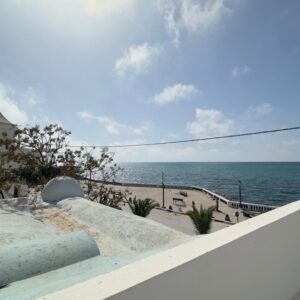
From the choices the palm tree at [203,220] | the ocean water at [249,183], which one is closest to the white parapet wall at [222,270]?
the palm tree at [203,220]

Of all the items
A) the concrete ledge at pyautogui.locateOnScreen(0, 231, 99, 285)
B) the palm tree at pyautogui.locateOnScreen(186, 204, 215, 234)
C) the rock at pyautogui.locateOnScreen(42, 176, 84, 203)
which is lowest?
the palm tree at pyautogui.locateOnScreen(186, 204, 215, 234)

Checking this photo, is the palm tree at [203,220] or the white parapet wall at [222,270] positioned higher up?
the white parapet wall at [222,270]

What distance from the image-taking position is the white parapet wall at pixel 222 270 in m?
1.20

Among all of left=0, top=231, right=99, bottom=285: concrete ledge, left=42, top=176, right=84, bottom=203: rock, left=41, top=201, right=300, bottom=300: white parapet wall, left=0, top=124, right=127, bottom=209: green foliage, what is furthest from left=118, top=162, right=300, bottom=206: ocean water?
left=41, top=201, right=300, bottom=300: white parapet wall

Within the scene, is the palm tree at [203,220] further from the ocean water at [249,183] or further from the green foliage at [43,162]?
the ocean water at [249,183]

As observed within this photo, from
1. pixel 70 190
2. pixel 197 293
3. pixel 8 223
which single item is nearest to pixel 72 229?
pixel 8 223

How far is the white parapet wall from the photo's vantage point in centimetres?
120

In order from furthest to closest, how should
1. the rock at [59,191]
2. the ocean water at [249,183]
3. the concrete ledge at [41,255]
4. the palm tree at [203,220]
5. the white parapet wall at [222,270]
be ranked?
the ocean water at [249,183] → the palm tree at [203,220] → the rock at [59,191] → the concrete ledge at [41,255] → the white parapet wall at [222,270]

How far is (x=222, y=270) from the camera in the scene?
174cm

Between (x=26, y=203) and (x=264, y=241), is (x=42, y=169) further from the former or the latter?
(x=264, y=241)

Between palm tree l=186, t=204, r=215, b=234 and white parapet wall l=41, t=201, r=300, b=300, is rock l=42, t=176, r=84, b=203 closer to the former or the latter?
white parapet wall l=41, t=201, r=300, b=300

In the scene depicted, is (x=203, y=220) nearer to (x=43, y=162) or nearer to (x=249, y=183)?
(x=43, y=162)

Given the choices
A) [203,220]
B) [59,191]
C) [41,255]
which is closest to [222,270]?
[41,255]

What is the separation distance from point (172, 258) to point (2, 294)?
6.12ft
